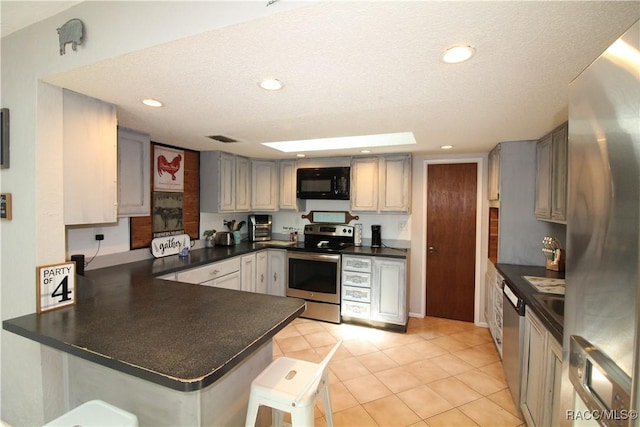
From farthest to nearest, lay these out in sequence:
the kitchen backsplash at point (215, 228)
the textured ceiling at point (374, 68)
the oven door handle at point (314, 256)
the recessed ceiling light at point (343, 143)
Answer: the oven door handle at point (314, 256), the recessed ceiling light at point (343, 143), the kitchen backsplash at point (215, 228), the textured ceiling at point (374, 68)

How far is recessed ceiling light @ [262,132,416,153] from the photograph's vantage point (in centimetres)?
→ 313

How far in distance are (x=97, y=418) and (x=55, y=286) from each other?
0.84 m

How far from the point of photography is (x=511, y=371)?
224 centimetres

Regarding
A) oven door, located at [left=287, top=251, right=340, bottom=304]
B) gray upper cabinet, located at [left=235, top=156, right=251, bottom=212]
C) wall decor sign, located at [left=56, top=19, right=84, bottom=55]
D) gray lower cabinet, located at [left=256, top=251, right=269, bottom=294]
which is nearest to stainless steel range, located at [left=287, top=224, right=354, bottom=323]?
oven door, located at [left=287, top=251, right=340, bottom=304]

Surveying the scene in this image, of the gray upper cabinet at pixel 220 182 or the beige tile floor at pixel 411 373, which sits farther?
the gray upper cabinet at pixel 220 182

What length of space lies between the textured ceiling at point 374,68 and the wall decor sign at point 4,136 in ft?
1.21

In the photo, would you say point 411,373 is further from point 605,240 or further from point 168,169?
point 168,169

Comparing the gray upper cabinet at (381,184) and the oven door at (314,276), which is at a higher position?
the gray upper cabinet at (381,184)

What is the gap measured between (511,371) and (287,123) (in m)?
2.65

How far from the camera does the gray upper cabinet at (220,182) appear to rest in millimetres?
3723

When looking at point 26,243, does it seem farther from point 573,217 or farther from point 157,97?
point 573,217

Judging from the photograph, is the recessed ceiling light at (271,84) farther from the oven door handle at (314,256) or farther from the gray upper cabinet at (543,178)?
the oven door handle at (314,256)

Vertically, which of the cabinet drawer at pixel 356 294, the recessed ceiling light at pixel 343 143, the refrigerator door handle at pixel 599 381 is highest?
the recessed ceiling light at pixel 343 143

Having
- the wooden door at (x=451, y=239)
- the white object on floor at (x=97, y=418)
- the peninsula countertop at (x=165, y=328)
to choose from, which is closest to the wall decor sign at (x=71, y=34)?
the peninsula countertop at (x=165, y=328)
